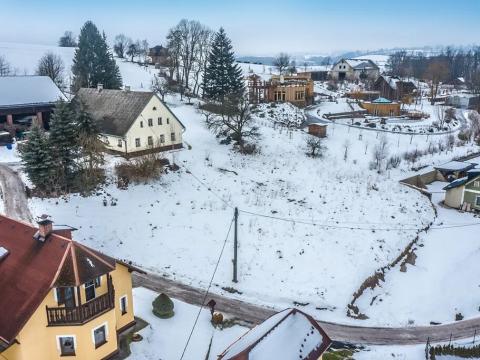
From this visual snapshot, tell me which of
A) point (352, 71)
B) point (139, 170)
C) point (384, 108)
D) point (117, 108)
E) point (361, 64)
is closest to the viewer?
point (139, 170)

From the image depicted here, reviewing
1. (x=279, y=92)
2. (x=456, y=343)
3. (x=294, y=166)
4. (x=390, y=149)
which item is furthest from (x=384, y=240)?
(x=279, y=92)

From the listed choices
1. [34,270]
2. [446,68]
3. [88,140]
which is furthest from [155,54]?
[34,270]

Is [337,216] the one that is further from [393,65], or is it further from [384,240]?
[393,65]

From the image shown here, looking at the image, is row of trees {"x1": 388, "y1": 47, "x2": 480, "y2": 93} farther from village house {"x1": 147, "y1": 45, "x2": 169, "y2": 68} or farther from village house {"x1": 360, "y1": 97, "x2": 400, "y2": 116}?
village house {"x1": 147, "y1": 45, "x2": 169, "y2": 68}

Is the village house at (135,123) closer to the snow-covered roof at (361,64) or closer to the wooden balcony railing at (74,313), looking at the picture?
the wooden balcony railing at (74,313)

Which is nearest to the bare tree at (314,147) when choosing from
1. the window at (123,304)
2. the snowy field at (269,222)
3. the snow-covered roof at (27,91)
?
the snowy field at (269,222)

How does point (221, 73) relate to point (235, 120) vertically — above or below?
above

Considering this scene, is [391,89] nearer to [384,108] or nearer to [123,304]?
[384,108]
